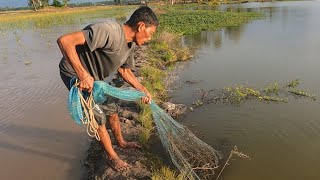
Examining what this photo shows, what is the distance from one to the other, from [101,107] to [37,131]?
215 cm

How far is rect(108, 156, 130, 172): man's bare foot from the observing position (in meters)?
3.40

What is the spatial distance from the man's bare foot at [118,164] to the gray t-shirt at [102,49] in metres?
0.87

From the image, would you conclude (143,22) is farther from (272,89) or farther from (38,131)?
(272,89)

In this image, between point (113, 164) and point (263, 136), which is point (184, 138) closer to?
→ point (113, 164)

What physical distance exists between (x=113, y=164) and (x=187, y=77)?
179 inches

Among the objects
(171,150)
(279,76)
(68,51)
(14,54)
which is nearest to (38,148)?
(171,150)

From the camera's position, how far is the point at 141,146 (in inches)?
159

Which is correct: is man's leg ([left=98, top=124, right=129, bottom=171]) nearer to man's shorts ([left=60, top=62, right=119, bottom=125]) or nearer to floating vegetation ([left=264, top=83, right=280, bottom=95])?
man's shorts ([left=60, top=62, right=119, bottom=125])

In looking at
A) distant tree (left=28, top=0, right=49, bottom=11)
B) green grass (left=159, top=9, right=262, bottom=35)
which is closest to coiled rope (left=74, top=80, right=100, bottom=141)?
green grass (left=159, top=9, right=262, bottom=35)

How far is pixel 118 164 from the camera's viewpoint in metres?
3.40

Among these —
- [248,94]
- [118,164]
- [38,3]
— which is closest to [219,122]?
[248,94]

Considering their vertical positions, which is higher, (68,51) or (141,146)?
(68,51)

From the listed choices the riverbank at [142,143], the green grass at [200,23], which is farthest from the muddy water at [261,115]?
the green grass at [200,23]

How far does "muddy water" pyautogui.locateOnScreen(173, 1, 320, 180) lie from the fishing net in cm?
27
